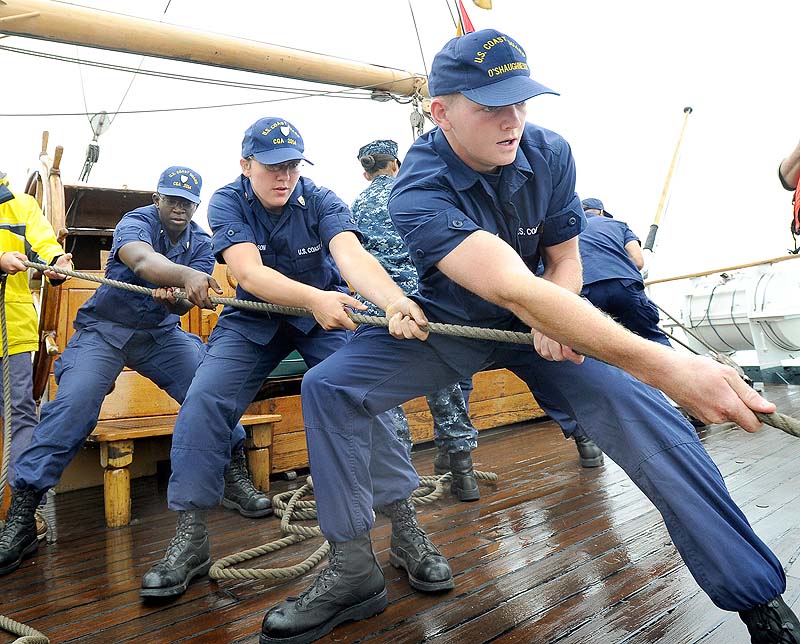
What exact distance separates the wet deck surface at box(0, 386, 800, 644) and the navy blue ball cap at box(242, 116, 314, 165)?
1.34 m

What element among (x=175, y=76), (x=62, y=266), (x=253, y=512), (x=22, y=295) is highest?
(x=175, y=76)

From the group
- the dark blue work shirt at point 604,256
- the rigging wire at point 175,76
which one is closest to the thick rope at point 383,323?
the dark blue work shirt at point 604,256

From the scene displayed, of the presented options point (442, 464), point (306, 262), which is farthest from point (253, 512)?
point (306, 262)

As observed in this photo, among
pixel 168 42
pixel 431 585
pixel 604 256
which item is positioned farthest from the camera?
pixel 168 42

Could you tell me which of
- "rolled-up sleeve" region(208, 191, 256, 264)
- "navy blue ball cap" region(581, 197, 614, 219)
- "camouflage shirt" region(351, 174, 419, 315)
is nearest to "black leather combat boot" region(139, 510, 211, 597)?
"rolled-up sleeve" region(208, 191, 256, 264)

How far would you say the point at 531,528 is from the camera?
2.26 m

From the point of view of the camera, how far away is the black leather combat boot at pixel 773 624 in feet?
3.92

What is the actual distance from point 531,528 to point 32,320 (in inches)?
87.0

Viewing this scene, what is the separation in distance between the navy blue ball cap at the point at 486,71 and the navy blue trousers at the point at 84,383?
172 centimetres

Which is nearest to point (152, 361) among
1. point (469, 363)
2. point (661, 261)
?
point (469, 363)

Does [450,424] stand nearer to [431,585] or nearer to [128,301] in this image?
[431,585]

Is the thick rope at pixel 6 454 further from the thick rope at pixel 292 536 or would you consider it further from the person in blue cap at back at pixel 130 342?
the thick rope at pixel 292 536

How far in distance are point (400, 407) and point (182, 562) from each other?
4.03 feet

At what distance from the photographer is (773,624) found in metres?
1.21
